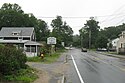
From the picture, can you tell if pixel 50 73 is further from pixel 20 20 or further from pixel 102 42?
pixel 102 42

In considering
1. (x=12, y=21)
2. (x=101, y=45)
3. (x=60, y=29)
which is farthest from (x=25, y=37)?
(x=60, y=29)

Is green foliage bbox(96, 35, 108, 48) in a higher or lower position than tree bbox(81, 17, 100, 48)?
lower

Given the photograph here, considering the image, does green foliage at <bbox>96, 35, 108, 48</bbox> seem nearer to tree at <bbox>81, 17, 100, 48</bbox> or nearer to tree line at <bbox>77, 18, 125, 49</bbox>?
tree line at <bbox>77, 18, 125, 49</bbox>

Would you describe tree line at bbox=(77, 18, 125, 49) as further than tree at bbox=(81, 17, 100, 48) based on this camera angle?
No

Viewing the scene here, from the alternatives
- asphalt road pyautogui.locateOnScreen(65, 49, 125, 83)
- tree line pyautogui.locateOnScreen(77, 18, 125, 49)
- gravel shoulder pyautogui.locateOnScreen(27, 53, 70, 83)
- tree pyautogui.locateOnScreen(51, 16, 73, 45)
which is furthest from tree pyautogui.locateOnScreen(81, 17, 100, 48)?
gravel shoulder pyautogui.locateOnScreen(27, 53, 70, 83)

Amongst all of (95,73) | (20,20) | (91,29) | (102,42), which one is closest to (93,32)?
(91,29)

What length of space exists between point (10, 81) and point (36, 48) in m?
44.0

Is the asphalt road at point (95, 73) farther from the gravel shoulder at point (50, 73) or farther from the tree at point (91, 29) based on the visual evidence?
the tree at point (91, 29)

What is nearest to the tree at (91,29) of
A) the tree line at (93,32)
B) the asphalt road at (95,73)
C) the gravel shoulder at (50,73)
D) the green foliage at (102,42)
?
the tree line at (93,32)

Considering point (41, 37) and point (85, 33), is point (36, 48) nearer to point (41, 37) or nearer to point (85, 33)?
point (41, 37)

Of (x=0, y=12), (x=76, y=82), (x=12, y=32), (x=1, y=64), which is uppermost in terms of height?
(x=0, y=12)

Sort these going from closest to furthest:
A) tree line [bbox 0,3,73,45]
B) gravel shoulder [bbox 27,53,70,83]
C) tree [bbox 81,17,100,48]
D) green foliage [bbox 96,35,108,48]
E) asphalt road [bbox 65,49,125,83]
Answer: gravel shoulder [bbox 27,53,70,83] → asphalt road [bbox 65,49,125,83] → tree line [bbox 0,3,73,45] → green foliage [bbox 96,35,108,48] → tree [bbox 81,17,100,48]

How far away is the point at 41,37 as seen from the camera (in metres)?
121

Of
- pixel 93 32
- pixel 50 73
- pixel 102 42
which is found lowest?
pixel 50 73
